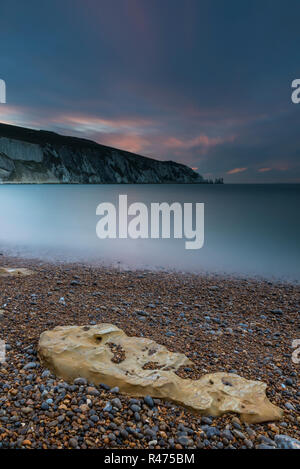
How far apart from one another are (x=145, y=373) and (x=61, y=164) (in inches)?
6249

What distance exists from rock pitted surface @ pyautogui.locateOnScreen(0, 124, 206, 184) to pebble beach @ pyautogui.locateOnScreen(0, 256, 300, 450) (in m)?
135

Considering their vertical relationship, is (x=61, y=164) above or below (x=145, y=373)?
above

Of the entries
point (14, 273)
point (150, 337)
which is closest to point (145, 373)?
point (150, 337)

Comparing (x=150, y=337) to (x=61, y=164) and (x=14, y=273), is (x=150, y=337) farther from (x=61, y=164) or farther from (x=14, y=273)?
(x=61, y=164)

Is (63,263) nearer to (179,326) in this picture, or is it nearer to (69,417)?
(179,326)

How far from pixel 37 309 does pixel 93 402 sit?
2.88 metres

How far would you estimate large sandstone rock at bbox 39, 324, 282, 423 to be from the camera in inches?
118

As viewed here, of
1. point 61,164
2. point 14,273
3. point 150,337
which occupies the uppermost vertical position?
point 61,164

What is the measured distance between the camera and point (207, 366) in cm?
379

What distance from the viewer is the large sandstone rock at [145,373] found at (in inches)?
118

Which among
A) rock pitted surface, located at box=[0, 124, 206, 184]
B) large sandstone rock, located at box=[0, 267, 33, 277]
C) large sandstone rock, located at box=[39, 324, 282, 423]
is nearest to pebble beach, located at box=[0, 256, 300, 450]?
large sandstone rock, located at box=[39, 324, 282, 423]

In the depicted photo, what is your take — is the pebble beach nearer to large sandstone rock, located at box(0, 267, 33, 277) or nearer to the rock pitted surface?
large sandstone rock, located at box(0, 267, 33, 277)

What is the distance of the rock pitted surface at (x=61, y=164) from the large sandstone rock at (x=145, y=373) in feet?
452

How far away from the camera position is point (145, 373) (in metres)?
3.35
